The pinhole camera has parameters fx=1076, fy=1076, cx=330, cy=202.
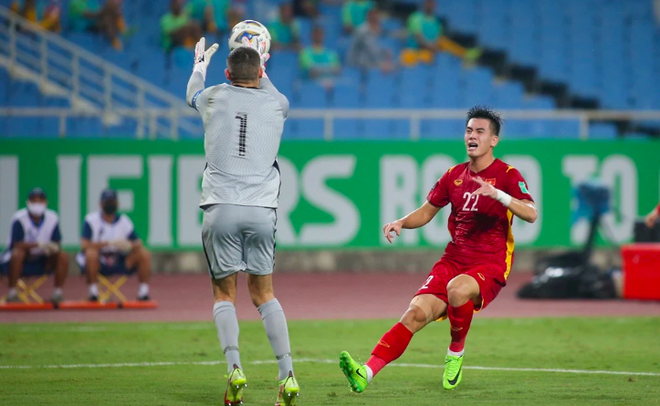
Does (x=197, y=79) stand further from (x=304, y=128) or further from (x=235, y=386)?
(x=304, y=128)

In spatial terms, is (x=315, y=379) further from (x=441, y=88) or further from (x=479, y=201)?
(x=441, y=88)

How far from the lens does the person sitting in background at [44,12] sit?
21.4 meters

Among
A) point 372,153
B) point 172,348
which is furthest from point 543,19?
point 172,348

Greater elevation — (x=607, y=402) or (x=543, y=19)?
(x=543, y=19)

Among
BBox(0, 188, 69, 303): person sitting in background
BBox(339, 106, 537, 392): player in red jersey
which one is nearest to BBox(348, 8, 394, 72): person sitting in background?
BBox(0, 188, 69, 303): person sitting in background

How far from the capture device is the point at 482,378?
8.50 m

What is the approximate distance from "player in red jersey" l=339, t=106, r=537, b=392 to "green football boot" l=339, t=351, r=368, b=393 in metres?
0.42

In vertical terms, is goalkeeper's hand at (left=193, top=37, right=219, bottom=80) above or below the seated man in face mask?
above

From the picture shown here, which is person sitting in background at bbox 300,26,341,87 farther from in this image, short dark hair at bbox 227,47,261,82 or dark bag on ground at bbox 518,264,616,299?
short dark hair at bbox 227,47,261,82

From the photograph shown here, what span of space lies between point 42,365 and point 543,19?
58.7ft

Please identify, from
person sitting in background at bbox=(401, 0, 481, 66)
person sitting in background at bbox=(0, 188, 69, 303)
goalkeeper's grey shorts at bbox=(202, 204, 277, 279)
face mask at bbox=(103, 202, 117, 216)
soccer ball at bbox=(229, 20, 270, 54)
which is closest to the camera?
goalkeeper's grey shorts at bbox=(202, 204, 277, 279)

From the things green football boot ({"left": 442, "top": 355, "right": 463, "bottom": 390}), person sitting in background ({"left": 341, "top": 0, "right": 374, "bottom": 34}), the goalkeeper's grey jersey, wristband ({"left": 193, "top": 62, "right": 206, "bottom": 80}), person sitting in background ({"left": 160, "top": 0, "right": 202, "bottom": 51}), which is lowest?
green football boot ({"left": 442, "top": 355, "right": 463, "bottom": 390})

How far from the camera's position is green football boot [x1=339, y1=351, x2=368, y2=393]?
23.3 feet

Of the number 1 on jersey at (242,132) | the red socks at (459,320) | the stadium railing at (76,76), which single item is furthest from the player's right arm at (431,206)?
the stadium railing at (76,76)
